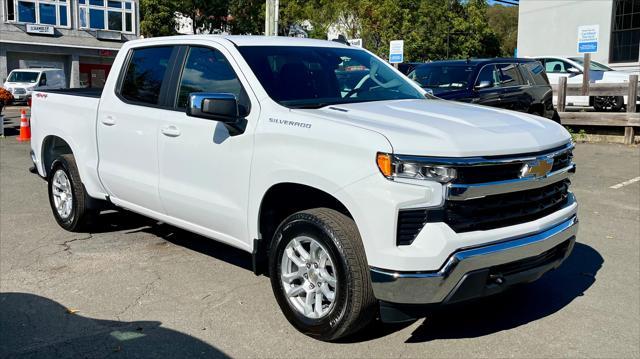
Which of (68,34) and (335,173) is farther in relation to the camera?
(68,34)

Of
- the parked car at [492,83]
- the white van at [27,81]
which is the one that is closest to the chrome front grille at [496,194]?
the parked car at [492,83]

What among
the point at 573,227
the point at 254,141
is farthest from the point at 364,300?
the point at 573,227

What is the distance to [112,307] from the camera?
4.57 metres

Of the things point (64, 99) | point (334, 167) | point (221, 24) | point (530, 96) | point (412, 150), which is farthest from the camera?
point (221, 24)

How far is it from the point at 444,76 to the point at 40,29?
4019 cm

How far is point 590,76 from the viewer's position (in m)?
17.9

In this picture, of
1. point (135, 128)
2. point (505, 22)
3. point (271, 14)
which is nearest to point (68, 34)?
point (271, 14)

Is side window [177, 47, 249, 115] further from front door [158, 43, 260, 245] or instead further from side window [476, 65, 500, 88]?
side window [476, 65, 500, 88]

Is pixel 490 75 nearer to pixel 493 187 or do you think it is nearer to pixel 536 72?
pixel 536 72

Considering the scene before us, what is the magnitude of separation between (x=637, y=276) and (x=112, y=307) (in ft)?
13.8

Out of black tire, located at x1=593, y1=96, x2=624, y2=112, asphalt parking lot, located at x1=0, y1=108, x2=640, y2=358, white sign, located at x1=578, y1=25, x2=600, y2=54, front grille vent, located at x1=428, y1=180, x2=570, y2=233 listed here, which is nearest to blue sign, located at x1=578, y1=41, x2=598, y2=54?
white sign, located at x1=578, y1=25, x2=600, y2=54

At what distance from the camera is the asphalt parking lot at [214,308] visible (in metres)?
3.94

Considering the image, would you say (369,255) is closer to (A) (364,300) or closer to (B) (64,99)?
(A) (364,300)

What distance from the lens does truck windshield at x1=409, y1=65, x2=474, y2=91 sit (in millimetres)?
11274
